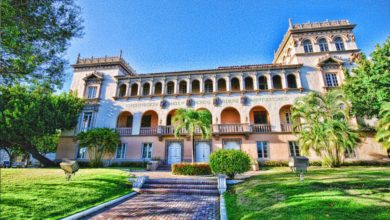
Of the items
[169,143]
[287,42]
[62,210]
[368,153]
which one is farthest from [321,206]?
[287,42]

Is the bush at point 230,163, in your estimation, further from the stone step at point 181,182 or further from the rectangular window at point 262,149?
the rectangular window at point 262,149

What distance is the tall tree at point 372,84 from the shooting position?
51.0 feet

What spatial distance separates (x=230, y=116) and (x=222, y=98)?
2.66 meters

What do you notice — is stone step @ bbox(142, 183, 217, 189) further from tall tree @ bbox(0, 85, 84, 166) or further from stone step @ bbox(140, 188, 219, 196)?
tall tree @ bbox(0, 85, 84, 166)

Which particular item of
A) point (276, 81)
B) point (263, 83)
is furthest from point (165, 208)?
point (276, 81)

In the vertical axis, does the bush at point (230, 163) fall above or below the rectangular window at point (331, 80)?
below

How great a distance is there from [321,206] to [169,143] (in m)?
18.4

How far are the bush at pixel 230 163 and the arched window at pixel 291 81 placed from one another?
627 inches

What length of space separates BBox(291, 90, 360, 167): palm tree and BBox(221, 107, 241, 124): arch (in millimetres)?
7056

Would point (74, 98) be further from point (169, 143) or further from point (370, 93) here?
point (370, 93)

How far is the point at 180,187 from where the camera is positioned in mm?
10820

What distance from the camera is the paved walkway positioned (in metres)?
6.46

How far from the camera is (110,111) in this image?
24500 millimetres

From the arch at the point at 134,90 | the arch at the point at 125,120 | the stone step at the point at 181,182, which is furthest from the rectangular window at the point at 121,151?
the stone step at the point at 181,182
